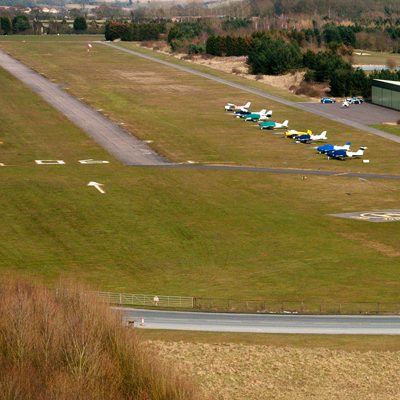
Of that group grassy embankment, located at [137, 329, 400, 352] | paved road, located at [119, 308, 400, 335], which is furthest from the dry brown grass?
paved road, located at [119, 308, 400, 335]

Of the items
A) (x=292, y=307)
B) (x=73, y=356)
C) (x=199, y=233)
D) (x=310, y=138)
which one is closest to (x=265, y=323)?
(x=292, y=307)

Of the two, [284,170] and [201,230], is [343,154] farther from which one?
[201,230]

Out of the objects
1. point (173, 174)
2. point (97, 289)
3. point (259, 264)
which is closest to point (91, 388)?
point (97, 289)

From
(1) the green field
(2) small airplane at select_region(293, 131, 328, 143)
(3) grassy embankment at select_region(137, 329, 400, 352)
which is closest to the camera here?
(3) grassy embankment at select_region(137, 329, 400, 352)

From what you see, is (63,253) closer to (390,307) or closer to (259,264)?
(259,264)

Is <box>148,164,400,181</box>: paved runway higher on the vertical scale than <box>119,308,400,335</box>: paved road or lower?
lower

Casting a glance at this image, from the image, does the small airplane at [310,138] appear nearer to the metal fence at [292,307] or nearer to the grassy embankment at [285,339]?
the metal fence at [292,307]

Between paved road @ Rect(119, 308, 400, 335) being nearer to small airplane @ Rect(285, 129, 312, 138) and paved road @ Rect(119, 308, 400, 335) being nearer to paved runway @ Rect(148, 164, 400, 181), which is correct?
paved runway @ Rect(148, 164, 400, 181)
